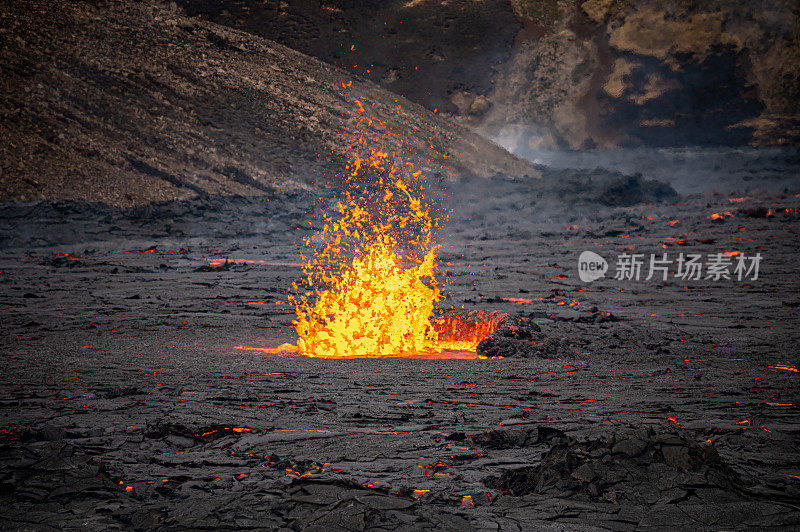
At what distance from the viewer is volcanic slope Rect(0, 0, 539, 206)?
18031 mm

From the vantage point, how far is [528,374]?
18.4 ft

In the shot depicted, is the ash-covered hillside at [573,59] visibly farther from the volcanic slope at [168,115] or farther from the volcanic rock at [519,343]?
the volcanic rock at [519,343]

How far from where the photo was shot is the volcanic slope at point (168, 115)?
18031 millimetres

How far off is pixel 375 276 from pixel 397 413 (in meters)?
3.78

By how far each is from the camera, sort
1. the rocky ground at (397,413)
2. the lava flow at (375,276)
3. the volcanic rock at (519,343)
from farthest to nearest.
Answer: the lava flow at (375,276)
the volcanic rock at (519,343)
the rocky ground at (397,413)

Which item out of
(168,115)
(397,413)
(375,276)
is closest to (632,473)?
(397,413)

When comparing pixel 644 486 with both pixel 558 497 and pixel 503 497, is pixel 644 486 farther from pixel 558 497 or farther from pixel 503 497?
pixel 503 497

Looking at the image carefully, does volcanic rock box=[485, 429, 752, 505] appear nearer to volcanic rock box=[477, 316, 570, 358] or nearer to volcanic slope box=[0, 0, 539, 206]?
volcanic rock box=[477, 316, 570, 358]

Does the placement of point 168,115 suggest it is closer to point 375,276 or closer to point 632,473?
point 375,276

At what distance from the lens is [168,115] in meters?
20.9

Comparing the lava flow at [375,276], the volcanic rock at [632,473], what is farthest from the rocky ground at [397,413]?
the lava flow at [375,276]

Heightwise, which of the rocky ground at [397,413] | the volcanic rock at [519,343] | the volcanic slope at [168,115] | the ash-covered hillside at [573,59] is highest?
the ash-covered hillside at [573,59]

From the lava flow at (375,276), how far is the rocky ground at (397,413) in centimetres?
56

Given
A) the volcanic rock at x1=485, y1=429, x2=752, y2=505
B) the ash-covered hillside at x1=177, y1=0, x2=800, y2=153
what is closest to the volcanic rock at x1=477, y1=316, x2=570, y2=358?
the volcanic rock at x1=485, y1=429, x2=752, y2=505
